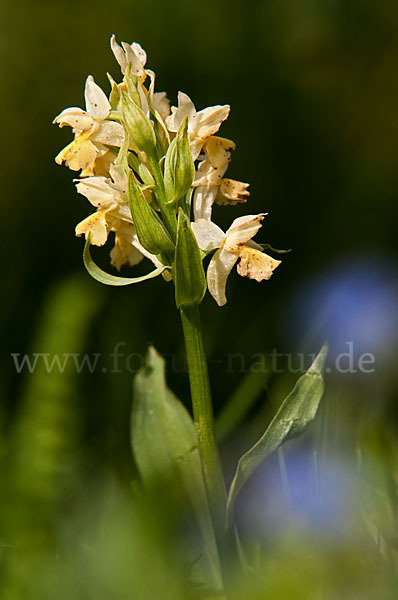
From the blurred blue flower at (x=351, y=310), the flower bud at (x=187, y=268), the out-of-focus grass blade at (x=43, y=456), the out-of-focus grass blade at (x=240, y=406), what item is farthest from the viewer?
the blurred blue flower at (x=351, y=310)

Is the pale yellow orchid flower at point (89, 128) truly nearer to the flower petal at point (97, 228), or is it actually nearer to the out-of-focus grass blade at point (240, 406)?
the flower petal at point (97, 228)

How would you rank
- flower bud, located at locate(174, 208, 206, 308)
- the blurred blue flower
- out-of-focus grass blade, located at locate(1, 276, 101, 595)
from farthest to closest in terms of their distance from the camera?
the blurred blue flower, flower bud, located at locate(174, 208, 206, 308), out-of-focus grass blade, located at locate(1, 276, 101, 595)

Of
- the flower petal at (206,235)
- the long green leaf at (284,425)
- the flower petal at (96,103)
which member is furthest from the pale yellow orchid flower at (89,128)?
the long green leaf at (284,425)

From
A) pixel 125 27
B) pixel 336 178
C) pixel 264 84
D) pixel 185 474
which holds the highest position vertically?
pixel 125 27

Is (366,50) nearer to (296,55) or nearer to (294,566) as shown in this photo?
(296,55)

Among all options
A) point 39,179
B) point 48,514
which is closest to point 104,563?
point 48,514

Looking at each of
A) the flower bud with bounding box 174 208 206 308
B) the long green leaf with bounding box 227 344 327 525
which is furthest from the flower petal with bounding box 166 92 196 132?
the long green leaf with bounding box 227 344 327 525

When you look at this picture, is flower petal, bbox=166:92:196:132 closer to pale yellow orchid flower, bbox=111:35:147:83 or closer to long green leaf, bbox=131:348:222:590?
pale yellow orchid flower, bbox=111:35:147:83

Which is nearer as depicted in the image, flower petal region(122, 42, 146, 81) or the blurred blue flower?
flower petal region(122, 42, 146, 81)

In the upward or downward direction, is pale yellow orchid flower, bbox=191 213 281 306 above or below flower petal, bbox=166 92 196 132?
below
